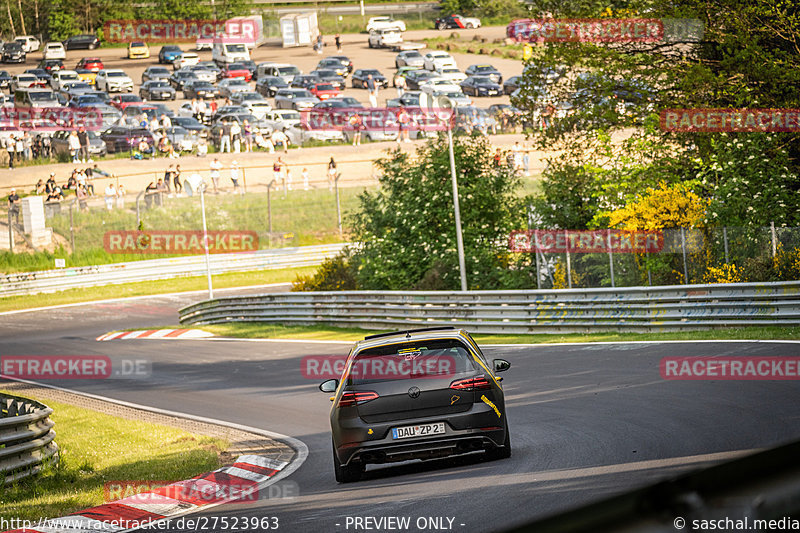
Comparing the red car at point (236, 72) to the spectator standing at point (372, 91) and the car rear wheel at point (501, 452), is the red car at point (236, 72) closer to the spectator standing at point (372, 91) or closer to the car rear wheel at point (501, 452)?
the spectator standing at point (372, 91)

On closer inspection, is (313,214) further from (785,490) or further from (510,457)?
(785,490)

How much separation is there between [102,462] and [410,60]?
6470cm

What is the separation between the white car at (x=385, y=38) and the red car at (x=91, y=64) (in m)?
22.9

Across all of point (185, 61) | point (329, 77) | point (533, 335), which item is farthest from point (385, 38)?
point (533, 335)

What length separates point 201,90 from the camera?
70375mm

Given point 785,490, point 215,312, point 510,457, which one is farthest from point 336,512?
point 215,312

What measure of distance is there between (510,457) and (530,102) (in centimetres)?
2052

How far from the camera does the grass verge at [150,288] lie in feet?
148

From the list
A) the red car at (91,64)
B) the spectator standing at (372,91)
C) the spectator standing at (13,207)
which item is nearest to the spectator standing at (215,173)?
the spectator standing at (13,207)

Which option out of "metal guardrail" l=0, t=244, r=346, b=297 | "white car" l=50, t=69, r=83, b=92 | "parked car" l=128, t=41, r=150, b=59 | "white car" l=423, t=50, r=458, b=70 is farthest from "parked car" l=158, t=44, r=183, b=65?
"metal guardrail" l=0, t=244, r=346, b=297

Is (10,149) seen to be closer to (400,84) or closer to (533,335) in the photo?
(400,84)

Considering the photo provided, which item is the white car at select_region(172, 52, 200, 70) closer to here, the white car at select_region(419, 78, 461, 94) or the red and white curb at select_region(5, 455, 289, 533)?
the white car at select_region(419, 78, 461, 94)

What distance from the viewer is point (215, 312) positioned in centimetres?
3544

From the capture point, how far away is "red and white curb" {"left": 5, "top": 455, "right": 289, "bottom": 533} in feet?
30.0
